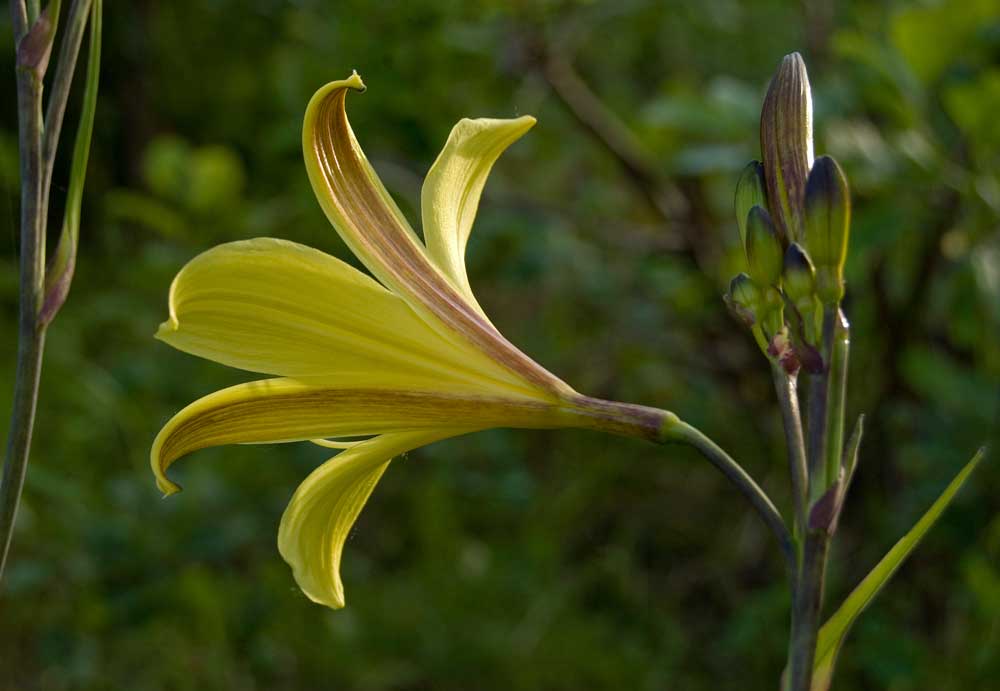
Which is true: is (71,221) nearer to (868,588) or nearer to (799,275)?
(799,275)

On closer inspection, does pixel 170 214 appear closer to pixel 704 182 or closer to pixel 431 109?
pixel 431 109

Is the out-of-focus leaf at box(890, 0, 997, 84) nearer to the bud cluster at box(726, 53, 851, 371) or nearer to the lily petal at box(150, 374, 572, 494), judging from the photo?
the bud cluster at box(726, 53, 851, 371)

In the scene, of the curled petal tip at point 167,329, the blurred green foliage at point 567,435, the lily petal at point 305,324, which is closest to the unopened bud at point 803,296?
the lily petal at point 305,324

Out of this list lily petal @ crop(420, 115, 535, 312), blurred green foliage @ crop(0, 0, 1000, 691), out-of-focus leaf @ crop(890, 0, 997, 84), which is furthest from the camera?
blurred green foliage @ crop(0, 0, 1000, 691)

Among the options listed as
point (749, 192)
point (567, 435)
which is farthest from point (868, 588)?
point (567, 435)

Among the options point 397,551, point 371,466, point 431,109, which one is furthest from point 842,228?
point 397,551

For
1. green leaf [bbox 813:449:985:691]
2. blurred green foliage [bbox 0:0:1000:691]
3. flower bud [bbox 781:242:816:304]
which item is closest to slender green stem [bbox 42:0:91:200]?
flower bud [bbox 781:242:816:304]
